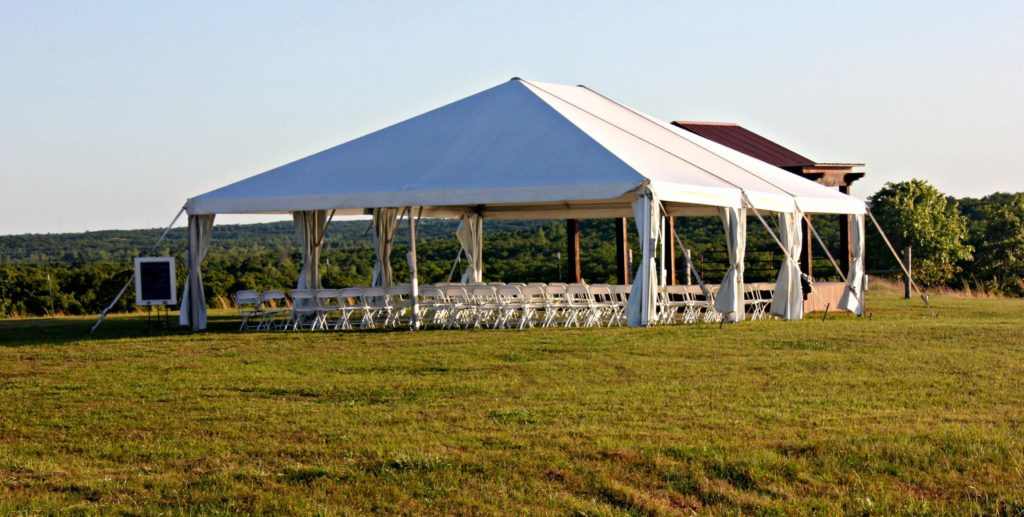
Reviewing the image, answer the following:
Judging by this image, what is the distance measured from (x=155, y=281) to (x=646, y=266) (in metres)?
6.66

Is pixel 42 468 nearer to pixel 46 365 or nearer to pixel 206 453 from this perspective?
pixel 206 453

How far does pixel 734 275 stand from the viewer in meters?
15.7

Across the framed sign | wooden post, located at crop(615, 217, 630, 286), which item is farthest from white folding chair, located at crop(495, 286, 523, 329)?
wooden post, located at crop(615, 217, 630, 286)

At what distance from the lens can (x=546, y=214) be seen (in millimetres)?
22219

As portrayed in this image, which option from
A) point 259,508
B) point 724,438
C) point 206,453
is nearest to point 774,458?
point 724,438

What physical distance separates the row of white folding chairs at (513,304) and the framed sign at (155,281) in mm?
3354

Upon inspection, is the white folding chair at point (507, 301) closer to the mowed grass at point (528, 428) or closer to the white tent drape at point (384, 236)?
the mowed grass at point (528, 428)

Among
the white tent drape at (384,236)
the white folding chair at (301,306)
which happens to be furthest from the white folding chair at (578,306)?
the white tent drape at (384,236)

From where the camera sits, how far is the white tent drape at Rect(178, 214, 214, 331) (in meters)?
16.7

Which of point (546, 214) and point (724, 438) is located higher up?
point (546, 214)

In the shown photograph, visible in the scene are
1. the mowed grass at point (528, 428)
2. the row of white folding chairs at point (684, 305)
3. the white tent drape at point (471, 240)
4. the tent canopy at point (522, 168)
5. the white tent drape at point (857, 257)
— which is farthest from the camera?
the white tent drape at point (471, 240)

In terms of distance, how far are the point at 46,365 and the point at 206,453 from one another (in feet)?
19.5

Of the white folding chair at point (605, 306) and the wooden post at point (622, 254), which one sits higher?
the wooden post at point (622, 254)

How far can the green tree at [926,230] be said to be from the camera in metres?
32.2
